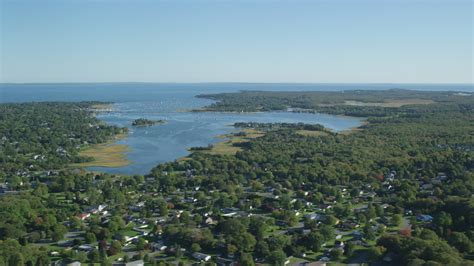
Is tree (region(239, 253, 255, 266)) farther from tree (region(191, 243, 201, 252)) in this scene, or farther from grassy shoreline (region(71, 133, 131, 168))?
grassy shoreline (region(71, 133, 131, 168))

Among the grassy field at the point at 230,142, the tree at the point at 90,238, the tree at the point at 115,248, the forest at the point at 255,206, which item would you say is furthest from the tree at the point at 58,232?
the grassy field at the point at 230,142

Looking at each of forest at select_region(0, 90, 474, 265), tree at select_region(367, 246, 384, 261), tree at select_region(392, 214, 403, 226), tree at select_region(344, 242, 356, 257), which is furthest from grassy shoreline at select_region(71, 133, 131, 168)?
tree at select_region(367, 246, 384, 261)

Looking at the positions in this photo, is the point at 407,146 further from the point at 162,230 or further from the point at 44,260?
the point at 44,260

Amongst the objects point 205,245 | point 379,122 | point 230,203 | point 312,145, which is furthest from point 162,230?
point 379,122

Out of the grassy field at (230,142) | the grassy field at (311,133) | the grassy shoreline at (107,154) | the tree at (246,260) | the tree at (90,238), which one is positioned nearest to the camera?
the tree at (246,260)

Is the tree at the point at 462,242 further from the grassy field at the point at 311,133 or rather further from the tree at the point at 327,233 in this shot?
the grassy field at the point at 311,133
